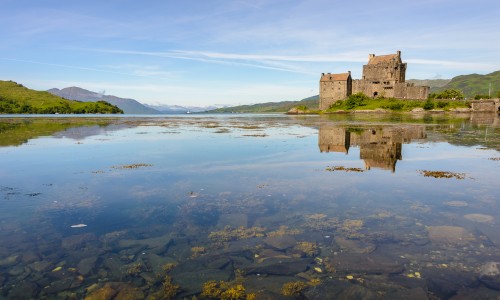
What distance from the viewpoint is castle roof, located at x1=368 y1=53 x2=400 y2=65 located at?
149m

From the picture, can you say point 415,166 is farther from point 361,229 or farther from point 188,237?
point 188,237

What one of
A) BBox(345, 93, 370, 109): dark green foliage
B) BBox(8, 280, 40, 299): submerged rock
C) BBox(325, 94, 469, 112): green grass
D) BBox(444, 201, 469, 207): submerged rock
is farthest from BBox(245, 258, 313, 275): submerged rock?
BBox(345, 93, 370, 109): dark green foliage

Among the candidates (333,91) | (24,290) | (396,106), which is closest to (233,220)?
(24,290)

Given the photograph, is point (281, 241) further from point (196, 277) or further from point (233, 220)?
point (196, 277)

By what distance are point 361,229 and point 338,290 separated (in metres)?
3.69

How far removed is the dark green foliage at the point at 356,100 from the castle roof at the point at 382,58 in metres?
17.0

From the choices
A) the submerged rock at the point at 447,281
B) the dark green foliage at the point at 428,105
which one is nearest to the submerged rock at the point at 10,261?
the submerged rock at the point at 447,281

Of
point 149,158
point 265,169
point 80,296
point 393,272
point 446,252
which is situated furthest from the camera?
point 149,158

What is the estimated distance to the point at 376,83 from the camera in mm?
154125

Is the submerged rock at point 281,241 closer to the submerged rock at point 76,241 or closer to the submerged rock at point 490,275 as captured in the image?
the submerged rock at point 490,275

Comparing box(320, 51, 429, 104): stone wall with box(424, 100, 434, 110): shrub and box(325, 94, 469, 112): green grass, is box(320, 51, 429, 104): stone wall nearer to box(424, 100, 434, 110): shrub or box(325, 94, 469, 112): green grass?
box(325, 94, 469, 112): green grass

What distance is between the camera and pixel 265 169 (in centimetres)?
2112

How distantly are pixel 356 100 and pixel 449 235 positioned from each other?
148m

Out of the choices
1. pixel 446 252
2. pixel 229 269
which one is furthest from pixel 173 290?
pixel 446 252
